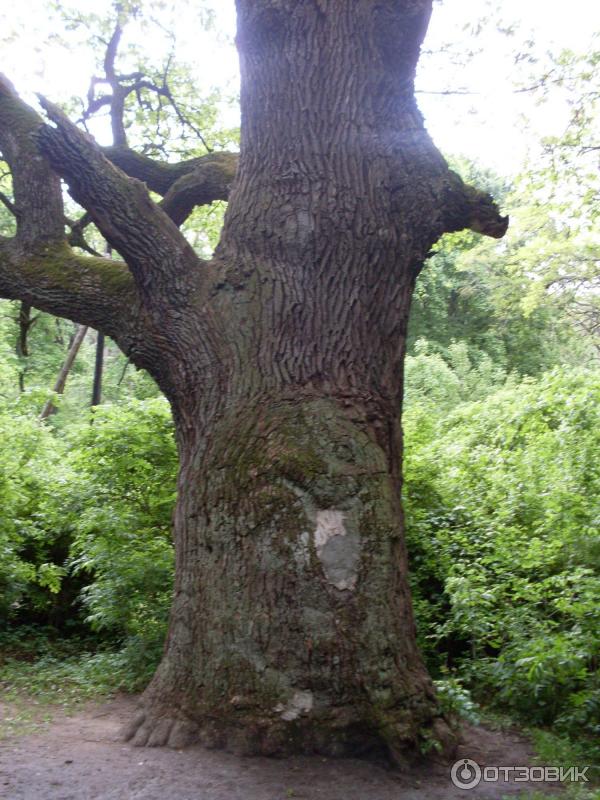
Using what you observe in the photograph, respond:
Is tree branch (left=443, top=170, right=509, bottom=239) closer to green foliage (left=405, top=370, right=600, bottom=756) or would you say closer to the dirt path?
green foliage (left=405, top=370, right=600, bottom=756)

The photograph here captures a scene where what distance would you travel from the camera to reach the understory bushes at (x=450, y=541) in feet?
20.0

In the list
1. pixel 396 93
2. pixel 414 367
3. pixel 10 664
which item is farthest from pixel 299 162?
pixel 414 367

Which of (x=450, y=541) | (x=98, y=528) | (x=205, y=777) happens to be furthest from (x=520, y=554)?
(x=98, y=528)

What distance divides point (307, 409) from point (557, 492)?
331cm

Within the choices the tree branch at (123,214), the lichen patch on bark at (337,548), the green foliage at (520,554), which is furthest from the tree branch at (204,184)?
the lichen patch on bark at (337,548)

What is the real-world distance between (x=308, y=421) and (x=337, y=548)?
84 cm

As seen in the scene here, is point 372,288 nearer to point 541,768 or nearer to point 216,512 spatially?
point 216,512

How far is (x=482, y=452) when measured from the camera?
364 inches

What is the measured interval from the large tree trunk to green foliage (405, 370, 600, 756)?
132 cm

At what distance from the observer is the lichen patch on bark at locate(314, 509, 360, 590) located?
489 cm

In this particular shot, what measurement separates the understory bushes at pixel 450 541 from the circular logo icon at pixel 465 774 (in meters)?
0.42

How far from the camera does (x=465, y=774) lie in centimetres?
478

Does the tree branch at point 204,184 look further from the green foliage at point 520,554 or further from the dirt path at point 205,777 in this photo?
the dirt path at point 205,777

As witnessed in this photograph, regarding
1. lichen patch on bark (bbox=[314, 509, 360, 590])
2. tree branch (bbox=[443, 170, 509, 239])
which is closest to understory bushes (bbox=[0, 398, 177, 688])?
lichen patch on bark (bbox=[314, 509, 360, 590])
